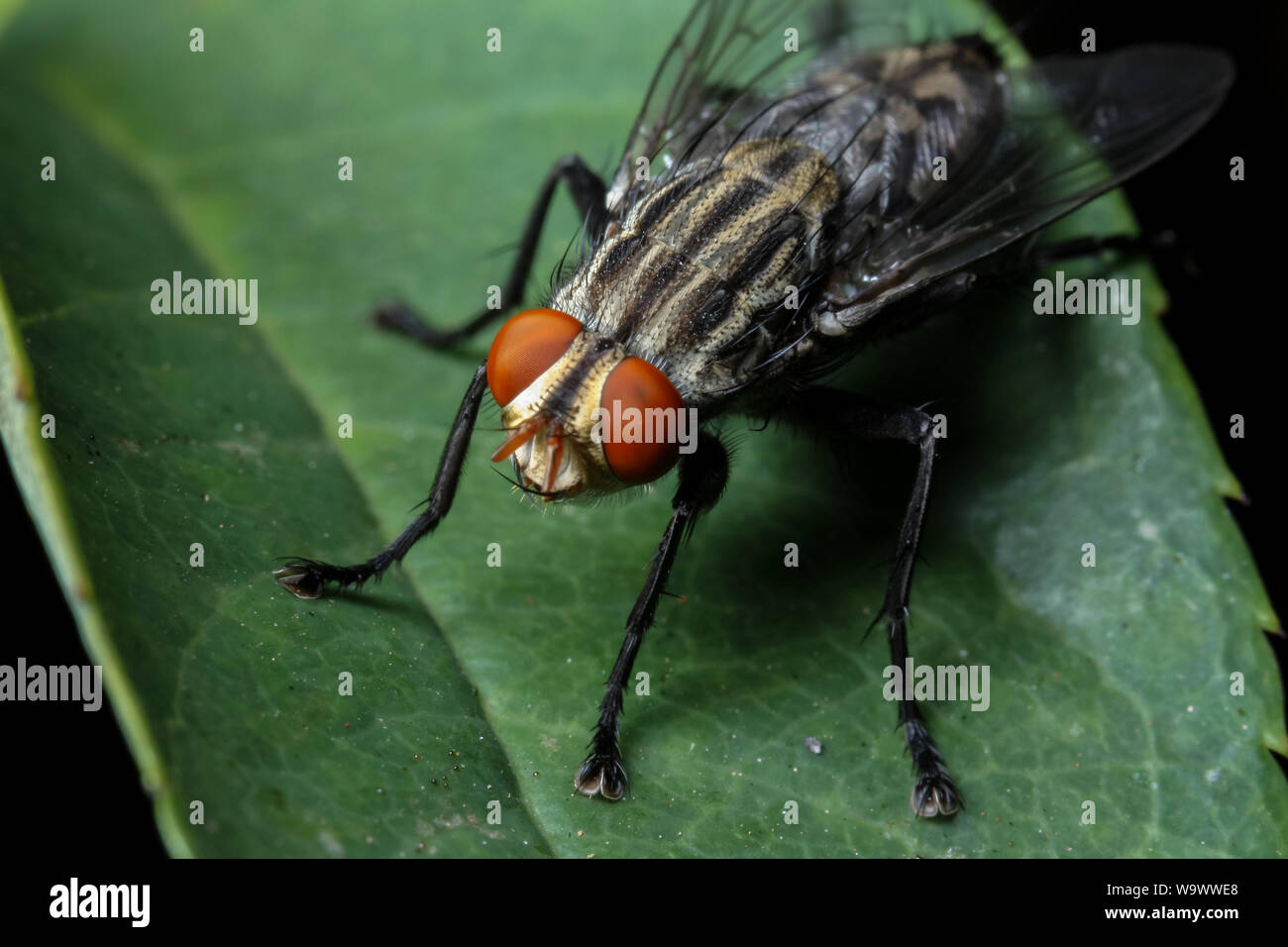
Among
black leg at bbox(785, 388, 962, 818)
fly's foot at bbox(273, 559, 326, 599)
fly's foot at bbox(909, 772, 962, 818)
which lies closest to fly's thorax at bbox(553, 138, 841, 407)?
black leg at bbox(785, 388, 962, 818)

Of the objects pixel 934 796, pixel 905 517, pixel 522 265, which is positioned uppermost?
pixel 522 265

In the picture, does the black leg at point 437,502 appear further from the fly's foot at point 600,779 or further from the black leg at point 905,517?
the black leg at point 905,517

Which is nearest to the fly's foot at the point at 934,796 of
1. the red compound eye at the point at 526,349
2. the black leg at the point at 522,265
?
the red compound eye at the point at 526,349

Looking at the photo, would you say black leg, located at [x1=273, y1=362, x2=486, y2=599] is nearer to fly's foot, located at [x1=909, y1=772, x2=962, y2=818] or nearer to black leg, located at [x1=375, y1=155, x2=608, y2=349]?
black leg, located at [x1=375, y1=155, x2=608, y2=349]

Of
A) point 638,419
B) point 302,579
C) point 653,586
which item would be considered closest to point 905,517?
point 653,586

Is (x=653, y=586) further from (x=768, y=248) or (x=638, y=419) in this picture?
(x=768, y=248)
